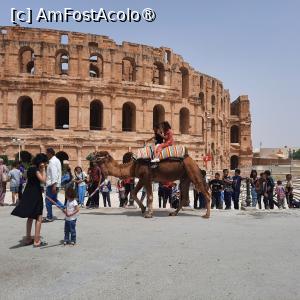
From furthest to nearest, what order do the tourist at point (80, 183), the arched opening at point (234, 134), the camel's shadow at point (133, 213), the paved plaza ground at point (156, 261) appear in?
the arched opening at point (234, 134), the tourist at point (80, 183), the camel's shadow at point (133, 213), the paved plaza ground at point (156, 261)

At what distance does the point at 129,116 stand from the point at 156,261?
3436cm

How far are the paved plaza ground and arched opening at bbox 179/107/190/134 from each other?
101ft

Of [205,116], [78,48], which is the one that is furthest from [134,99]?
[205,116]

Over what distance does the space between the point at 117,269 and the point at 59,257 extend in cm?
111

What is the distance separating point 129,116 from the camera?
130 ft

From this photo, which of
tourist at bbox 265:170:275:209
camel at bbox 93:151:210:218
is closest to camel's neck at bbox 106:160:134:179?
camel at bbox 93:151:210:218

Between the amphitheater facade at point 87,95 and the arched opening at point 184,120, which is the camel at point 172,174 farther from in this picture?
the arched opening at point 184,120

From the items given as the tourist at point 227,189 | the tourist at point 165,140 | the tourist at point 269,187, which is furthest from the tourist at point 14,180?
the tourist at point 269,187

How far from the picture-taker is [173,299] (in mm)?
4289

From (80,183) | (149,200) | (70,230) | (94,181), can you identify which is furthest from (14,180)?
(70,230)

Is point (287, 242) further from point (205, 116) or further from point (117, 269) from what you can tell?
point (205, 116)

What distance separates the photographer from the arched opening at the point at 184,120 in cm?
3941

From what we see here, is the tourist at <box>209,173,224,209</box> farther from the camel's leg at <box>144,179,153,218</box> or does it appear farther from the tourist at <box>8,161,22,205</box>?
the tourist at <box>8,161,22,205</box>

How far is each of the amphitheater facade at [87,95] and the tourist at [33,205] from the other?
26461 mm
